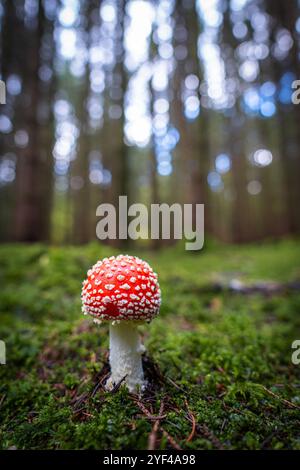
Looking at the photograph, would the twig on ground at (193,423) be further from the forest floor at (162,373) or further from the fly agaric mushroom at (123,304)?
the fly agaric mushroom at (123,304)

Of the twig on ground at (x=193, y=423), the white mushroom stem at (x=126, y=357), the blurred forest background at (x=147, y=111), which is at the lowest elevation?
the twig on ground at (x=193, y=423)

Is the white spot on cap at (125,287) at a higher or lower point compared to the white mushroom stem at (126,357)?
higher

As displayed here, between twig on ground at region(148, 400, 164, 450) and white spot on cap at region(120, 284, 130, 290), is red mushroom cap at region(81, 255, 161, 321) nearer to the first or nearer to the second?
white spot on cap at region(120, 284, 130, 290)

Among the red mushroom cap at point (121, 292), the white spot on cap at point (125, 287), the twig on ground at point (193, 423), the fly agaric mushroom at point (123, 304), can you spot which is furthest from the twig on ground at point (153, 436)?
the white spot on cap at point (125, 287)

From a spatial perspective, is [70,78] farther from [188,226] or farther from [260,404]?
[260,404]

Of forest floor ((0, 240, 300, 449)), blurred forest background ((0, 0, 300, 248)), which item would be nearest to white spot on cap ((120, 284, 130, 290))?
forest floor ((0, 240, 300, 449))

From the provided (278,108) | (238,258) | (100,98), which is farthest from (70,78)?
(238,258)

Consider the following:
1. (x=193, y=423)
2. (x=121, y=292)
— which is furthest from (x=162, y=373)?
(x=121, y=292)
